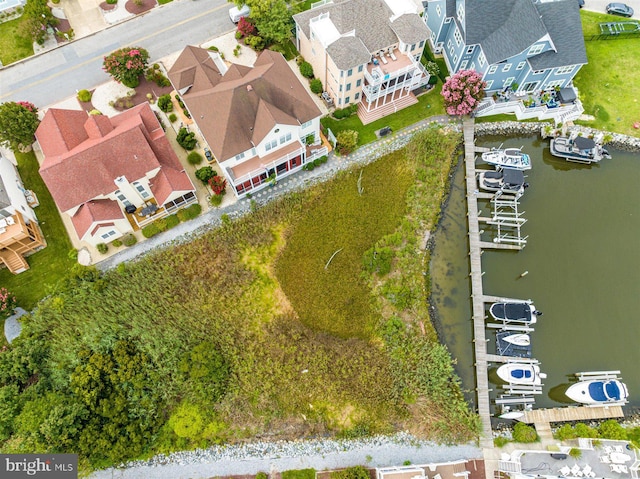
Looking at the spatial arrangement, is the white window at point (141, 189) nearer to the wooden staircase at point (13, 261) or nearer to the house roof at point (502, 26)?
the wooden staircase at point (13, 261)

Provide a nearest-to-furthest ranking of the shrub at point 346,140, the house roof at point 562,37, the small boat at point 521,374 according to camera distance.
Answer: the small boat at point 521,374
the house roof at point 562,37
the shrub at point 346,140

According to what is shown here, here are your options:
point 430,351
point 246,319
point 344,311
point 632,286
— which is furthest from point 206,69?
point 632,286

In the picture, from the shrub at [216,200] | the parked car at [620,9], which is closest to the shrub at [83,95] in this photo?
the shrub at [216,200]

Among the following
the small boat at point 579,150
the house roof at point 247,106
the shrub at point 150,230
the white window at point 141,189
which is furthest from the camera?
the small boat at point 579,150

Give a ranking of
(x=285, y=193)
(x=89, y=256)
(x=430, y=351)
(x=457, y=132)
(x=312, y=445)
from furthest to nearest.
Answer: (x=457, y=132)
(x=285, y=193)
(x=89, y=256)
(x=430, y=351)
(x=312, y=445)

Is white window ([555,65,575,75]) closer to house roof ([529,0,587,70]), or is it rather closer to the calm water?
house roof ([529,0,587,70])

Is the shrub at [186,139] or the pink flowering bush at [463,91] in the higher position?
the shrub at [186,139]

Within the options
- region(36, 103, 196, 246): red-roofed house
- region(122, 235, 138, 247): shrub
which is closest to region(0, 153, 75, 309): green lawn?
region(36, 103, 196, 246): red-roofed house

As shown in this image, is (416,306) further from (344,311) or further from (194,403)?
(194,403)

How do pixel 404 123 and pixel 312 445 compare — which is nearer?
pixel 312 445
